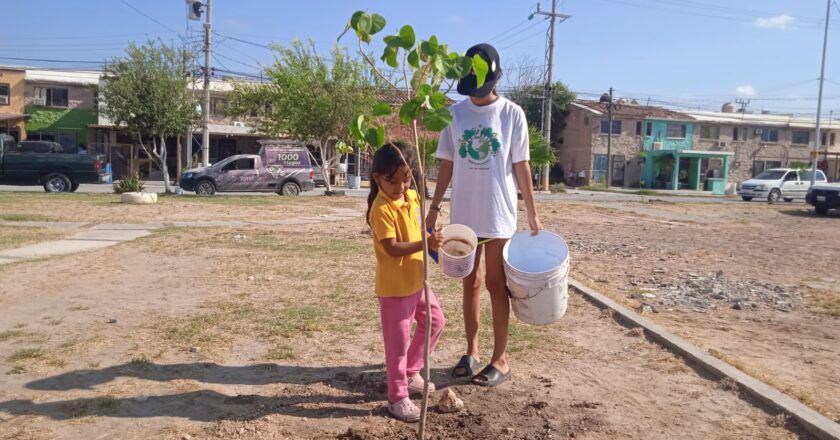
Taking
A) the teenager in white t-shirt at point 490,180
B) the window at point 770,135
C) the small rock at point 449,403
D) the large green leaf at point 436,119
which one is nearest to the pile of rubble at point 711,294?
the teenager in white t-shirt at point 490,180

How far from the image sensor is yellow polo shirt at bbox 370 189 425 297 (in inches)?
119

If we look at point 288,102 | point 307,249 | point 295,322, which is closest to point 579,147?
point 288,102

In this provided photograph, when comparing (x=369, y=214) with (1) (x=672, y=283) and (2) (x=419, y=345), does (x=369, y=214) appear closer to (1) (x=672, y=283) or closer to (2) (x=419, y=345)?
(2) (x=419, y=345)

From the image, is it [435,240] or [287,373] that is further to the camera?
[287,373]

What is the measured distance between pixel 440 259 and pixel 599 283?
173 inches

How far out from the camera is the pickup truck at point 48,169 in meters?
20.8

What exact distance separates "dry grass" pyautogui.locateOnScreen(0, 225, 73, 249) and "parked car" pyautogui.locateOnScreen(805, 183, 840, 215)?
23.0 meters

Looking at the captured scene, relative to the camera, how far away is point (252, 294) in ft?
19.5

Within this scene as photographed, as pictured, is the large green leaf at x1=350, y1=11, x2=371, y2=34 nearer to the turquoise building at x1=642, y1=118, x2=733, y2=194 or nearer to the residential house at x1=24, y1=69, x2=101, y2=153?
the residential house at x1=24, y1=69, x2=101, y2=153

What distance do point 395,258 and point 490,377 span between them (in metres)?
1.04

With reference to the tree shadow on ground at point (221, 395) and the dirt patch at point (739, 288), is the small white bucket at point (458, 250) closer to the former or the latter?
the tree shadow on ground at point (221, 395)

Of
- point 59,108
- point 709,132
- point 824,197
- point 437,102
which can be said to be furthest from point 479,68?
point 709,132

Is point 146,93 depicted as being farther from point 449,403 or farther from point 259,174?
point 449,403

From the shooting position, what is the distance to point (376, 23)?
235cm
